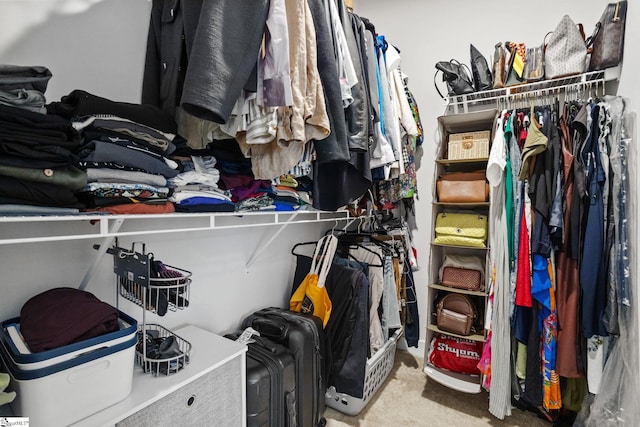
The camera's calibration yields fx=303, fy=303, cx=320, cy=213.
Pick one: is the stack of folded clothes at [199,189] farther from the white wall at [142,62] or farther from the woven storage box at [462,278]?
the woven storage box at [462,278]

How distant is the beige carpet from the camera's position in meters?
1.78

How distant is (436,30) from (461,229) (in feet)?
5.36

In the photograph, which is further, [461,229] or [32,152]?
[461,229]

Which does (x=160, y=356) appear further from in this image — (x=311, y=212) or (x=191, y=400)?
(x=311, y=212)

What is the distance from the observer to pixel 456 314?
200 centimetres

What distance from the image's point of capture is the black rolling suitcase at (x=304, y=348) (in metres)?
1.42

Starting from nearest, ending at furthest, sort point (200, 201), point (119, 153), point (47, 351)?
point (47, 351) → point (119, 153) → point (200, 201)

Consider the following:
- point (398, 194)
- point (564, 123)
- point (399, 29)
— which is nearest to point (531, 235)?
point (564, 123)

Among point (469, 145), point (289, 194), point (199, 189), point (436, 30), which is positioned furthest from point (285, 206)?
point (436, 30)

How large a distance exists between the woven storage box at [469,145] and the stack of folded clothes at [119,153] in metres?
1.81

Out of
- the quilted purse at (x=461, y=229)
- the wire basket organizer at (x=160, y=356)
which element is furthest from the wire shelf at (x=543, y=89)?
the wire basket organizer at (x=160, y=356)

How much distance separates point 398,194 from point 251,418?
5.39ft

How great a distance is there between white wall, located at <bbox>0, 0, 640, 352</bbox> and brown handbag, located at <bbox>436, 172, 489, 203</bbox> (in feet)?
1.52

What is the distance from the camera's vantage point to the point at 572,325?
1.58 metres
